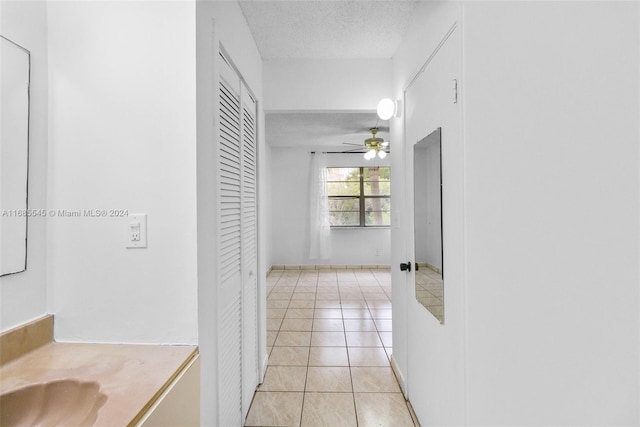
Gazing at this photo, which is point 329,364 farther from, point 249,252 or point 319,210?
point 319,210

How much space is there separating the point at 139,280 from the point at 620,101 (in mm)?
1416

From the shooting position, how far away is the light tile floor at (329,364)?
1.93m

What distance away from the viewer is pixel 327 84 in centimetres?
258

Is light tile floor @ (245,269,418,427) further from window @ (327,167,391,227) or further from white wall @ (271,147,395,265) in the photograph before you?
window @ (327,167,391,227)

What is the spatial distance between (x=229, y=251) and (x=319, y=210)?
4.85 meters

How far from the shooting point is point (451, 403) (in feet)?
4.41

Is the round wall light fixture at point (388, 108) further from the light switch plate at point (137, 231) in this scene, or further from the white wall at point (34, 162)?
the white wall at point (34, 162)

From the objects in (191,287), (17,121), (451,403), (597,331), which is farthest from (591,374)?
(17,121)

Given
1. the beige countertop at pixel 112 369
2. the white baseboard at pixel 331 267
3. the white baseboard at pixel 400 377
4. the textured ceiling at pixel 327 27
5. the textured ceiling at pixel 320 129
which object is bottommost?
the white baseboard at pixel 400 377

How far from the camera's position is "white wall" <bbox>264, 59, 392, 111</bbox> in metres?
2.56

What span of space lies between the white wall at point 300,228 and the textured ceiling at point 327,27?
13.2 feet

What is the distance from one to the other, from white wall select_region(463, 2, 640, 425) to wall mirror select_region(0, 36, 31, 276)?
5.13ft

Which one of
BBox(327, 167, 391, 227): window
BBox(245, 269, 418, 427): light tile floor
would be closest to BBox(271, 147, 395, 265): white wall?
BBox(327, 167, 391, 227): window

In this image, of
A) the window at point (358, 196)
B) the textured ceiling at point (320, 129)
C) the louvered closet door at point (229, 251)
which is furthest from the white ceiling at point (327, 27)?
the window at point (358, 196)
